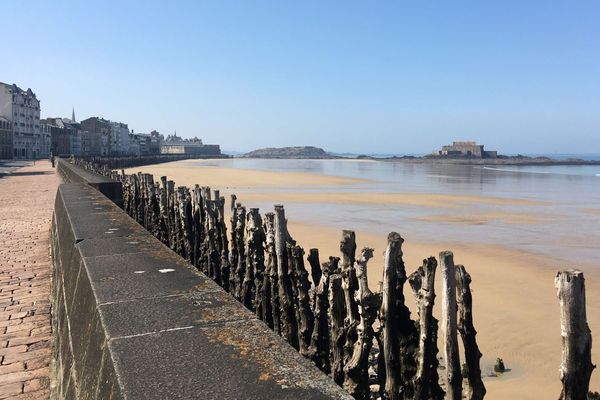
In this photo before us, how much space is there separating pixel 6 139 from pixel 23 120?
14.0 meters

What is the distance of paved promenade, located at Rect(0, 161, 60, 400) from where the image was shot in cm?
464

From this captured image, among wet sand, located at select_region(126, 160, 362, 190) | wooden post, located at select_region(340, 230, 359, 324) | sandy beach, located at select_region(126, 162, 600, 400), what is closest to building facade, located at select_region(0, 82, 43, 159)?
wet sand, located at select_region(126, 160, 362, 190)

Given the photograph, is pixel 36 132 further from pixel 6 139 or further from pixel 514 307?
pixel 514 307

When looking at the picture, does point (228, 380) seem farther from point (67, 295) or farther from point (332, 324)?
point (67, 295)

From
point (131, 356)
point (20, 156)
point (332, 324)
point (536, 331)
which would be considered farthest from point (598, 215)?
point (20, 156)

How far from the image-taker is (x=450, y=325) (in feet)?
8.51

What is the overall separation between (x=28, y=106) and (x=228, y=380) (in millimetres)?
123948

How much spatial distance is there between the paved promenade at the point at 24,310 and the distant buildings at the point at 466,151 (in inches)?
5898

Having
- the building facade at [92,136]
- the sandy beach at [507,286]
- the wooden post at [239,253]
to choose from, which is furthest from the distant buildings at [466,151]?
the wooden post at [239,253]

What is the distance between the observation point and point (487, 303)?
9477 millimetres

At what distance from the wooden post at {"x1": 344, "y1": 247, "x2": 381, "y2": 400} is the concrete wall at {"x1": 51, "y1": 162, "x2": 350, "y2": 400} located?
690mm

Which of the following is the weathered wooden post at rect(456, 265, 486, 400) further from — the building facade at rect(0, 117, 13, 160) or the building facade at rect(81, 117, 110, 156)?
the building facade at rect(81, 117, 110, 156)

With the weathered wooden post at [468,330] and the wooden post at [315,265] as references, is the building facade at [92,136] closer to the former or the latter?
the wooden post at [315,265]

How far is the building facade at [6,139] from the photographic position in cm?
9032
